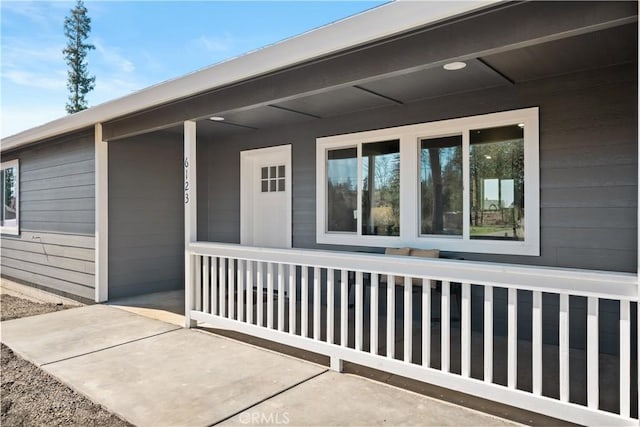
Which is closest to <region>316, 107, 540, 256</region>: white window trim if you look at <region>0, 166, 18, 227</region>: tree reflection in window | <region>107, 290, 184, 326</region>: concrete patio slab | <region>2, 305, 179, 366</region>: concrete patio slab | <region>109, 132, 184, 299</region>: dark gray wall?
<region>107, 290, 184, 326</region>: concrete patio slab

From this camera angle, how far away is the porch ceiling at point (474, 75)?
2963mm

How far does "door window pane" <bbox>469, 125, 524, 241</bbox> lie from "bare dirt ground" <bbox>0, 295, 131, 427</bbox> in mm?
3458

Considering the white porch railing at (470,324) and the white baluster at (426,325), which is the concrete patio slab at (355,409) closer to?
the white porch railing at (470,324)

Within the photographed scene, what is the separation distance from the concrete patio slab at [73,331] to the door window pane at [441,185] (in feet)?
10.1

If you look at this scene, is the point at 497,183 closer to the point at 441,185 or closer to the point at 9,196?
the point at 441,185

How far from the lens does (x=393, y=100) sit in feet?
14.6

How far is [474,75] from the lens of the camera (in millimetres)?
3598

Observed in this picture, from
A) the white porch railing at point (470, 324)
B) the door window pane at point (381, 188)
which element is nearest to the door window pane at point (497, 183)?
the white porch railing at point (470, 324)

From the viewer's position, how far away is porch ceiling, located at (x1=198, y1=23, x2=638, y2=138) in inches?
117

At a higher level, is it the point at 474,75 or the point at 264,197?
the point at 474,75

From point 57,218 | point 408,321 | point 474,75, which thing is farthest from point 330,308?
point 57,218

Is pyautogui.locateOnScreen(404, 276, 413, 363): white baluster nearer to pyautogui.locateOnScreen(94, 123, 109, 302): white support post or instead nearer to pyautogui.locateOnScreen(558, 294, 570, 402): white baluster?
pyautogui.locateOnScreen(558, 294, 570, 402): white baluster

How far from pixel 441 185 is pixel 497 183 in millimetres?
579

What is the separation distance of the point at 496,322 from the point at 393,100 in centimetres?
248
